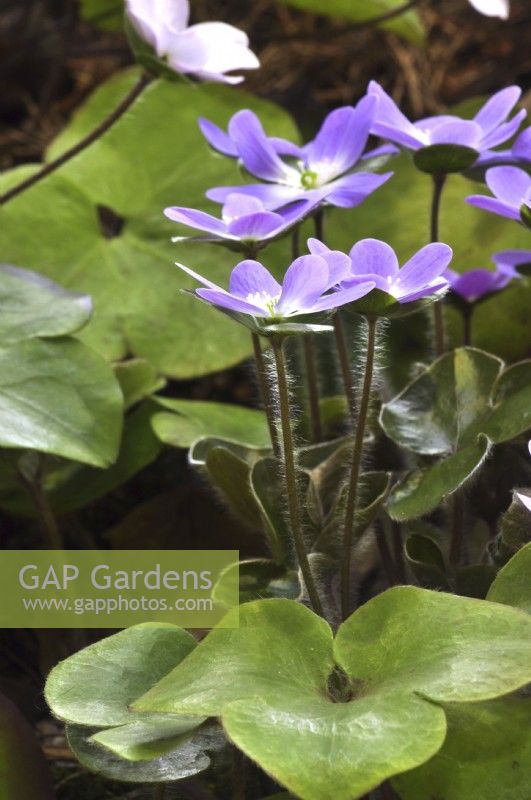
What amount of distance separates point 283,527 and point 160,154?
0.61 metres

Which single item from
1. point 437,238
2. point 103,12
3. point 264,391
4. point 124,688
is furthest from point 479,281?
point 103,12

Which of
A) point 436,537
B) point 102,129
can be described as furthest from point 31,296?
point 436,537

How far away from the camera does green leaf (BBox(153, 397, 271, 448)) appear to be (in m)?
0.84

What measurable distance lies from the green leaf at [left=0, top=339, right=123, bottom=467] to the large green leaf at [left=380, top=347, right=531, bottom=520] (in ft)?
0.76

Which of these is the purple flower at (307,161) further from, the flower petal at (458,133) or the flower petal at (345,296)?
the flower petal at (345,296)

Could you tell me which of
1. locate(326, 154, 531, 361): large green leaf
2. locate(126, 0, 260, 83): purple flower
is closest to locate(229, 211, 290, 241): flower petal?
locate(126, 0, 260, 83): purple flower

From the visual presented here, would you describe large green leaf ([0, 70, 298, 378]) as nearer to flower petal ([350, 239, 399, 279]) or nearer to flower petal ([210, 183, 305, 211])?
flower petal ([210, 183, 305, 211])

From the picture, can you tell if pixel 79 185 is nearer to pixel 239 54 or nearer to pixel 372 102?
pixel 239 54

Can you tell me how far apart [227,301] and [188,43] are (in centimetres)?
37

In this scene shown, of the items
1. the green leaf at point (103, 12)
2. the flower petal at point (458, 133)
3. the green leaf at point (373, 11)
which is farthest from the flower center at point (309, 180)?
the green leaf at point (103, 12)

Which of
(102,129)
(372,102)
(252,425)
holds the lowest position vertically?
(252,425)

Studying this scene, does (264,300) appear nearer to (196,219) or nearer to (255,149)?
(196,219)

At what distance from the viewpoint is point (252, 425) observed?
0.93 m

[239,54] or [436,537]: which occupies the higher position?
[239,54]
